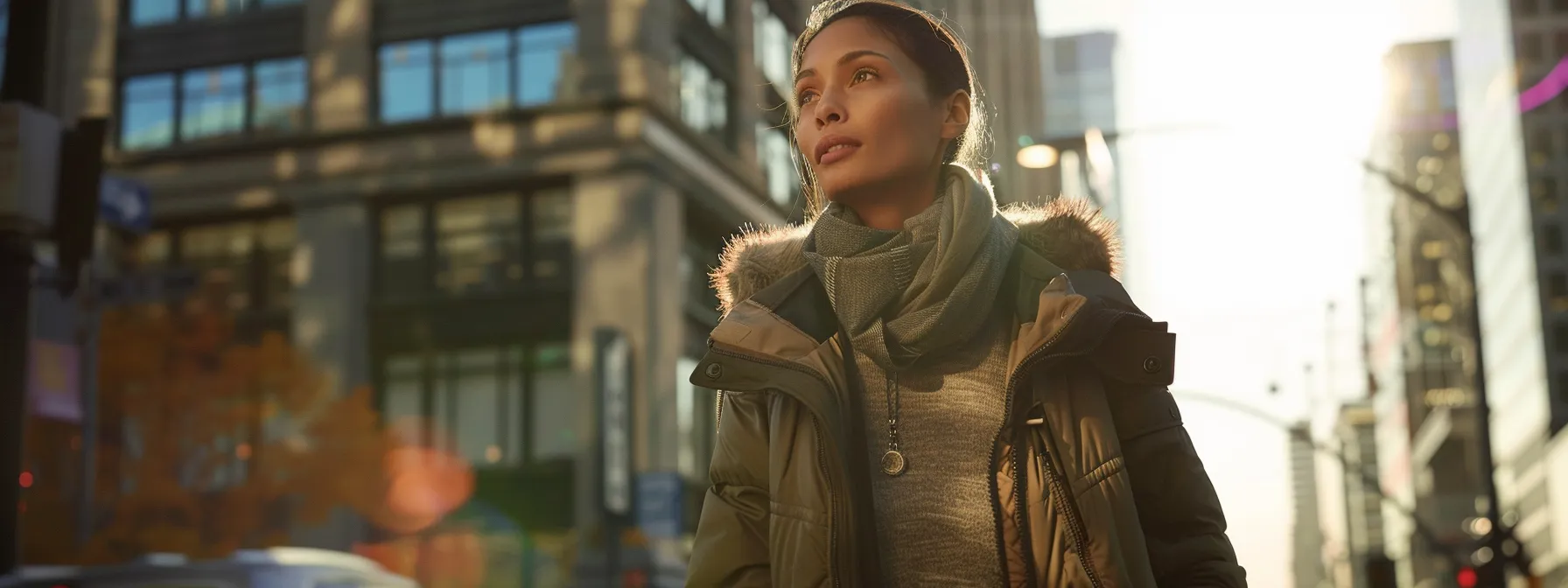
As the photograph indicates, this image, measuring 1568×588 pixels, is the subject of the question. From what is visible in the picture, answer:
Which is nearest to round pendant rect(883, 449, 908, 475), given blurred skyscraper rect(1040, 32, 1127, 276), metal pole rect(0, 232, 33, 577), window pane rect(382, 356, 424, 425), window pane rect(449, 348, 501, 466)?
metal pole rect(0, 232, 33, 577)

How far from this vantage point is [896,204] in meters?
2.96

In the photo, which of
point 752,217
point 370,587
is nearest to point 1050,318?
point 370,587

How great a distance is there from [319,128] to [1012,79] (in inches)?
1543

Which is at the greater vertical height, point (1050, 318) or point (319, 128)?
point (319, 128)

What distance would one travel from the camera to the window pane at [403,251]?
33.7 m

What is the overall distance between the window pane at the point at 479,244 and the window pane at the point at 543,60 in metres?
2.36

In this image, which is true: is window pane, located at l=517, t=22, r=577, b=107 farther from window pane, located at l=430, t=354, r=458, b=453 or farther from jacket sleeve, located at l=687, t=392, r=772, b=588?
jacket sleeve, located at l=687, t=392, r=772, b=588

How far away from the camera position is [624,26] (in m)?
31.8

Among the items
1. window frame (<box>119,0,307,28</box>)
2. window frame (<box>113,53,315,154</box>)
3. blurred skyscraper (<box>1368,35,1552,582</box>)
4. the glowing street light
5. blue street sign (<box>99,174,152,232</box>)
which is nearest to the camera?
blue street sign (<box>99,174,152,232</box>)

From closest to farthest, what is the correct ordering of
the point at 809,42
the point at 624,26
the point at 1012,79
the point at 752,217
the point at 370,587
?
the point at 809,42 → the point at 370,587 → the point at 624,26 → the point at 752,217 → the point at 1012,79

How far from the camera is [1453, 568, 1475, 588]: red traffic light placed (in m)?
22.5

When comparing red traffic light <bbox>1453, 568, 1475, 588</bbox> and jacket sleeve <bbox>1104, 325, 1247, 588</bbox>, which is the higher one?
jacket sleeve <bbox>1104, 325, 1247, 588</bbox>

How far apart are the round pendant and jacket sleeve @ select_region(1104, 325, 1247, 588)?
14.4 inches

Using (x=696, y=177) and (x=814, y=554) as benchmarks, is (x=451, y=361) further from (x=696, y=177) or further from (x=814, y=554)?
(x=814, y=554)
